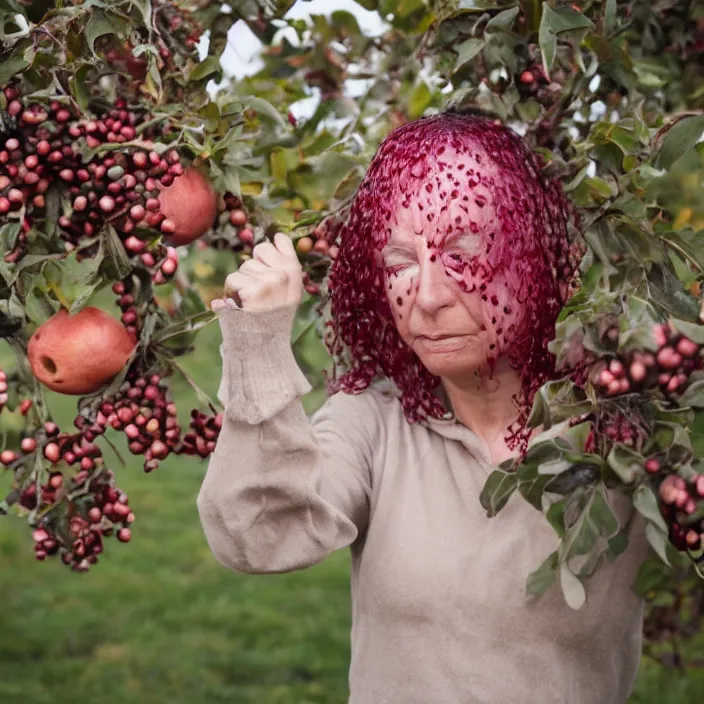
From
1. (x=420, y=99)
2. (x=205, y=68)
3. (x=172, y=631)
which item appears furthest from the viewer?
(x=172, y=631)

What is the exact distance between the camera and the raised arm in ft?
4.75

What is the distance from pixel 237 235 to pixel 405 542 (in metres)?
0.53

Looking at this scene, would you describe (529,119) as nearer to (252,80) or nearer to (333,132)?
(333,132)

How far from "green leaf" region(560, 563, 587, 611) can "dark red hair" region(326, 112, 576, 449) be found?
0.26m

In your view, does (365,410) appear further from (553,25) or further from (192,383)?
(553,25)

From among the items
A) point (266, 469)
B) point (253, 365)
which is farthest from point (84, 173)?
point (266, 469)

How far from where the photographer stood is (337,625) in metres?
4.36

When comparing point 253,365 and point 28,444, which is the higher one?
point 253,365

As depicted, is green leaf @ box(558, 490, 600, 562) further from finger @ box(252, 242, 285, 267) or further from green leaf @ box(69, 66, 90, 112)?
green leaf @ box(69, 66, 90, 112)

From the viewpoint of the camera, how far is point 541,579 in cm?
151

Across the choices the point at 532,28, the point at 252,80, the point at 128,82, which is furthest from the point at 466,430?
the point at 252,80

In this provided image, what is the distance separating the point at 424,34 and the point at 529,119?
379mm

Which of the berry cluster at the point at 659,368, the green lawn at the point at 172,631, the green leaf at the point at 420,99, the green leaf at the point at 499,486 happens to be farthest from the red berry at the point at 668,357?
the green lawn at the point at 172,631

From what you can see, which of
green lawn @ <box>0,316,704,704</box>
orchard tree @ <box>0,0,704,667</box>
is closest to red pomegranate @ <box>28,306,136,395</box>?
orchard tree @ <box>0,0,704,667</box>
